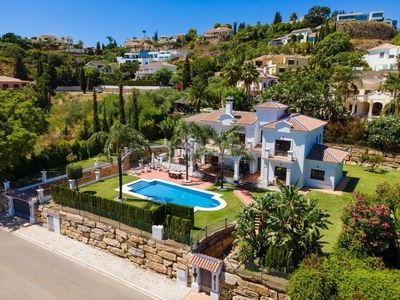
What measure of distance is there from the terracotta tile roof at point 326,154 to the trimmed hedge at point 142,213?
15.0 metres

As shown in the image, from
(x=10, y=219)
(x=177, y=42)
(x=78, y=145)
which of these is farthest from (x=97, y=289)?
(x=177, y=42)

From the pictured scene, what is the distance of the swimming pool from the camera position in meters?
26.8

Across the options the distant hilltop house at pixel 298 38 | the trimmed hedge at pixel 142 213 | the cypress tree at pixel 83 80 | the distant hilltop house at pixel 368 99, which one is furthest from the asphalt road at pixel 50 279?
the distant hilltop house at pixel 298 38

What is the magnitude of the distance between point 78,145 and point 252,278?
29980mm

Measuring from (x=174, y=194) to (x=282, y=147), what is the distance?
1202cm

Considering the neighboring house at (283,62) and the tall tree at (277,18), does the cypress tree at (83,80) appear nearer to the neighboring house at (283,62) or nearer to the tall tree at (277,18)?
the neighboring house at (283,62)

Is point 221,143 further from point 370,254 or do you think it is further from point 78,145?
point 78,145

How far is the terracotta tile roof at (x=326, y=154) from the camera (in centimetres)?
2833

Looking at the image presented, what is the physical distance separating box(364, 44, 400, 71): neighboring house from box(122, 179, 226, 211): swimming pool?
61.0m

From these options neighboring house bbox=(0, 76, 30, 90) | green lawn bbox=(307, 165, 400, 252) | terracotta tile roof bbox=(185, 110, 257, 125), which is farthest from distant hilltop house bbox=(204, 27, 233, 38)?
green lawn bbox=(307, 165, 400, 252)

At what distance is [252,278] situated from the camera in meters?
16.6

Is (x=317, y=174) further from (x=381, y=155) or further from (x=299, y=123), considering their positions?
(x=381, y=155)

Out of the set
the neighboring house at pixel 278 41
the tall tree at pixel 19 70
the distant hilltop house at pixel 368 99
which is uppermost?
the neighboring house at pixel 278 41

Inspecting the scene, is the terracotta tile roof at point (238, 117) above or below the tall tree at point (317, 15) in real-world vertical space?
below
